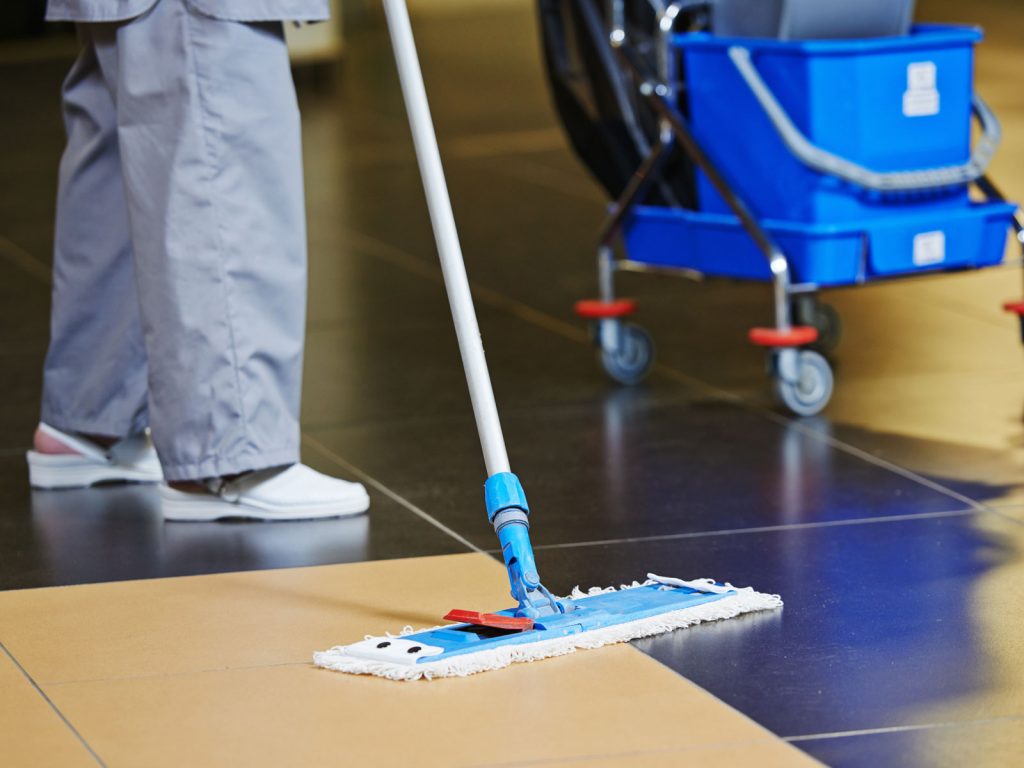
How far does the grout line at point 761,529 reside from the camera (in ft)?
7.73

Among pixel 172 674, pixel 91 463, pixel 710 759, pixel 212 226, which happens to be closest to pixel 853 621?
pixel 710 759

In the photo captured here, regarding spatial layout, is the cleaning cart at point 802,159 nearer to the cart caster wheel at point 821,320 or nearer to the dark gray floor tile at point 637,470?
the cart caster wheel at point 821,320

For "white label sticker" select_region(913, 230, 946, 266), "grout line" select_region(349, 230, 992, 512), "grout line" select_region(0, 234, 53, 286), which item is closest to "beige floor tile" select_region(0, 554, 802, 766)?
"grout line" select_region(349, 230, 992, 512)

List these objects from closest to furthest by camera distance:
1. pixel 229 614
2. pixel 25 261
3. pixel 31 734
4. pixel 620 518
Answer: pixel 31 734 < pixel 229 614 < pixel 620 518 < pixel 25 261

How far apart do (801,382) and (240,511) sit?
95 centimetres

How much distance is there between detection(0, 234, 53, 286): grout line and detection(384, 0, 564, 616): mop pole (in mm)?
2493

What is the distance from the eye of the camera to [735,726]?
1.72 meters

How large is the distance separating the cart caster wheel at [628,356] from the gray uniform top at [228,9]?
1.02 metres

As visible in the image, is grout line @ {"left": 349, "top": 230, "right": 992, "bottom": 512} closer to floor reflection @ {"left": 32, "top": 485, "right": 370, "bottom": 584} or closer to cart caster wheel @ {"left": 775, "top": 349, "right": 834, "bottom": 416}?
cart caster wheel @ {"left": 775, "top": 349, "right": 834, "bottom": 416}

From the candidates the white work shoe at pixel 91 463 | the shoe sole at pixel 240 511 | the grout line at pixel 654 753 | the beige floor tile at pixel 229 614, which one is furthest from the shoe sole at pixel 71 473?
the grout line at pixel 654 753

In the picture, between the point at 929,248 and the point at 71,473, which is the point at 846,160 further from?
the point at 71,473

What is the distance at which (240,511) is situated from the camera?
2545 millimetres

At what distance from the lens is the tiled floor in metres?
1.79

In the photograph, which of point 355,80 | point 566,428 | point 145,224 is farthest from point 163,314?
point 355,80
